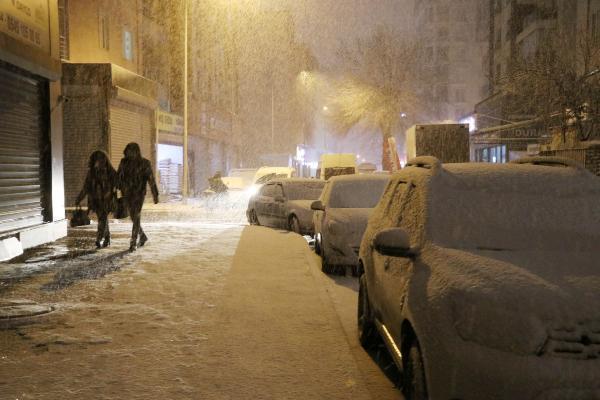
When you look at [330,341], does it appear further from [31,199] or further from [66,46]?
[66,46]

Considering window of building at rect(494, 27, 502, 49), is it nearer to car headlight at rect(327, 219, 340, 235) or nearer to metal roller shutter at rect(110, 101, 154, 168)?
metal roller shutter at rect(110, 101, 154, 168)

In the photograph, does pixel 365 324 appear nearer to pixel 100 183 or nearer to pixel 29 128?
pixel 100 183

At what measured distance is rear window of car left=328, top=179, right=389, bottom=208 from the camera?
10.1m

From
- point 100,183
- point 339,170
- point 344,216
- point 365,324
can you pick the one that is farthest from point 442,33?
point 365,324

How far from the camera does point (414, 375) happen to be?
3443 mm

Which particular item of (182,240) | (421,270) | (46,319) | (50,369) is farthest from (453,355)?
(182,240)

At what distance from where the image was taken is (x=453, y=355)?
117 inches

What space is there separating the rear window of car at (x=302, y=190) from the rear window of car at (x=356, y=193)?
183 inches

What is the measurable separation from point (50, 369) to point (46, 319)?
161 cm

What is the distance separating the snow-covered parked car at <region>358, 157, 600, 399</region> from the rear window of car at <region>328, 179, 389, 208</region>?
15.8 ft

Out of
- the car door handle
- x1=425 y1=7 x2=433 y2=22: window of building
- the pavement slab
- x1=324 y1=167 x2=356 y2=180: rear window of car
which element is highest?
x1=425 y1=7 x2=433 y2=22: window of building

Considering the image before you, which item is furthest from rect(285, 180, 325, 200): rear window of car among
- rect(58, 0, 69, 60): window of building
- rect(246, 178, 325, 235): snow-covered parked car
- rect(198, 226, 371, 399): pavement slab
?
rect(58, 0, 69, 60): window of building

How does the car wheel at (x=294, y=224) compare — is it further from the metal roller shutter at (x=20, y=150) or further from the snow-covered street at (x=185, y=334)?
the metal roller shutter at (x=20, y=150)

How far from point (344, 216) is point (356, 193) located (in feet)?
3.74
